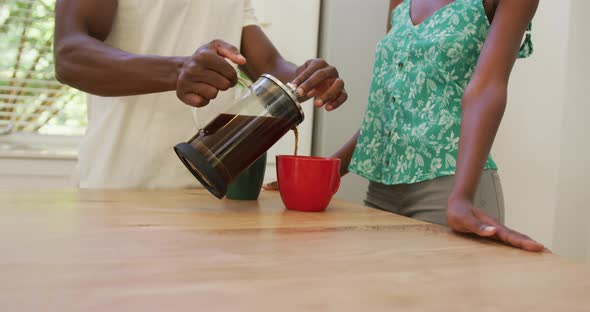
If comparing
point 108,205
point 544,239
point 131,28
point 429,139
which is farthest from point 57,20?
point 544,239

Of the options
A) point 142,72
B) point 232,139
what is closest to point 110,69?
point 142,72

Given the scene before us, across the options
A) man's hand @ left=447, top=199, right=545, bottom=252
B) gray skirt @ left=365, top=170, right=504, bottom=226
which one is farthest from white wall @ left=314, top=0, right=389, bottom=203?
man's hand @ left=447, top=199, right=545, bottom=252

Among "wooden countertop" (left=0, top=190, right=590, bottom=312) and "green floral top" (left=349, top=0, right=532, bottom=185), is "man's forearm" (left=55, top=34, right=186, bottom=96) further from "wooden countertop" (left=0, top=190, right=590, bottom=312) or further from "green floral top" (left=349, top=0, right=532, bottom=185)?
"green floral top" (left=349, top=0, right=532, bottom=185)

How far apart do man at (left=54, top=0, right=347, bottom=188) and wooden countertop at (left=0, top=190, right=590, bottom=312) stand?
0.92 ft

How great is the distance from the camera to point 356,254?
0.58 meters

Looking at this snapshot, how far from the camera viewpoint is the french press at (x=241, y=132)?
2.47 ft

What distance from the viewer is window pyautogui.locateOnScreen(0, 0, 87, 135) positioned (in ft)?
6.06

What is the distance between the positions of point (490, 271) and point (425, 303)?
0.16 metres

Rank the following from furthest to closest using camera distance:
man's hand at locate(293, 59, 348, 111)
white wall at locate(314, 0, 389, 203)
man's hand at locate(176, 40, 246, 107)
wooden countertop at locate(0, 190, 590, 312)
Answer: white wall at locate(314, 0, 389, 203) → man's hand at locate(293, 59, 348, 111) → man's hand at locate(176, 40, 246, 107) → wooden countertop at locate(0, 190, 590, 312)

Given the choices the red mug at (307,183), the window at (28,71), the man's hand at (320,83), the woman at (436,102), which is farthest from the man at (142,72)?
the window at (28,71)

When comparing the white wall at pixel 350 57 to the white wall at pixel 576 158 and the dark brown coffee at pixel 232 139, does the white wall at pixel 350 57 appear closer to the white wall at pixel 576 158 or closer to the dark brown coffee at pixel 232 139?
the white wall at pixel 576 158

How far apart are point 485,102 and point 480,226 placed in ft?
0.97

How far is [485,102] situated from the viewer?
0.92 m

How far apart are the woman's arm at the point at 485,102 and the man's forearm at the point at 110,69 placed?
0.51 metres
